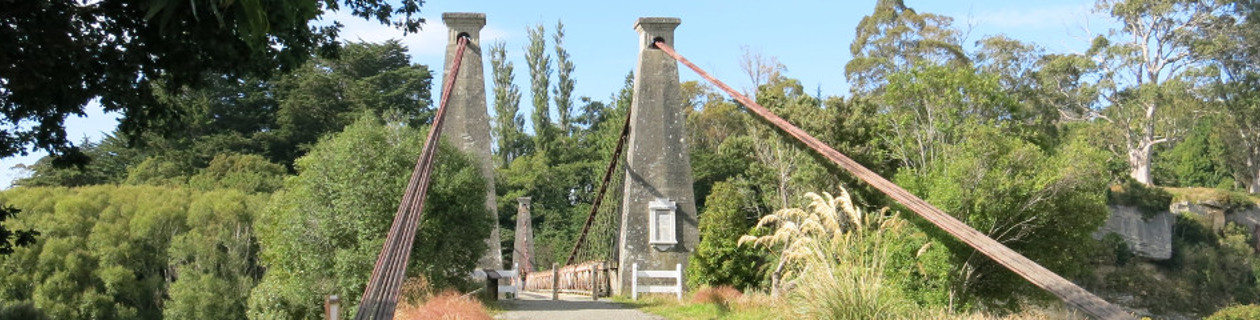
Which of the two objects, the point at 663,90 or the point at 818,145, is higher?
the point at 663,90

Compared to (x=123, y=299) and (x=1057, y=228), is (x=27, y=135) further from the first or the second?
(x=123, y=299)

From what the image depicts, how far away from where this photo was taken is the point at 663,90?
21.2 meters

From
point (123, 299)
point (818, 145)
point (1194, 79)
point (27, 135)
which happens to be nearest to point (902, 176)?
point (818, 145)

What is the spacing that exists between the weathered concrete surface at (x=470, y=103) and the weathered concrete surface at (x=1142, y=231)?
79.7 ft

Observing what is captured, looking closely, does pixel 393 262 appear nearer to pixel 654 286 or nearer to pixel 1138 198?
pixel 654 286

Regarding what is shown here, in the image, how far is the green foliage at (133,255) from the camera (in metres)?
31.4

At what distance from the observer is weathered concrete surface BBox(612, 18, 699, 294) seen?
69.5ft

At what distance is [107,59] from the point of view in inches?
287

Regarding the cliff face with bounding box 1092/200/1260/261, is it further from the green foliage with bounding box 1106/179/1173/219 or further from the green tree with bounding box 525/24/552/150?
the green tree with bounding box 525/24/552/150

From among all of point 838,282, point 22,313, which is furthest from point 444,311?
point 22,313

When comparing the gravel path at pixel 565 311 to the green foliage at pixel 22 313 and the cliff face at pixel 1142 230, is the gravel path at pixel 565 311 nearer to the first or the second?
the green foliage at pixel 22 313

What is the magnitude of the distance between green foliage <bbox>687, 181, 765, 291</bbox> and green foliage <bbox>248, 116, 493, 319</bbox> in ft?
19.0

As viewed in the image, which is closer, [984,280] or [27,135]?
[27,135]

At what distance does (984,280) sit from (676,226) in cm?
685
